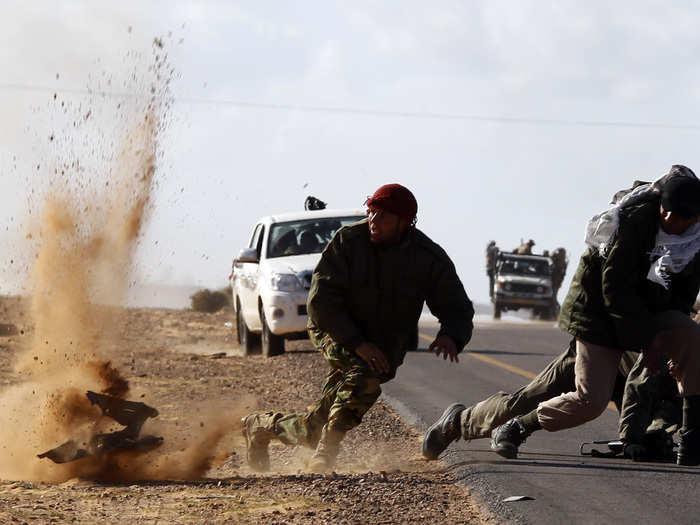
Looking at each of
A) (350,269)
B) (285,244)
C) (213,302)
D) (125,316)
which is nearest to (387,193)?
(350,269)

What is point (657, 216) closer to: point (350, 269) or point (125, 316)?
point (350, 269)

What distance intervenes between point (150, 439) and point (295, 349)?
11572 mm

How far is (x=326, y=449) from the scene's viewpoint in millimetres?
7285

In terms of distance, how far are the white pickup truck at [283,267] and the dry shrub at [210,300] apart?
2596 cm

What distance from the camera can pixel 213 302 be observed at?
44469 mm

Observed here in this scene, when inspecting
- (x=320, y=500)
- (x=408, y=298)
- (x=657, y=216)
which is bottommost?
(x=320, y=500)

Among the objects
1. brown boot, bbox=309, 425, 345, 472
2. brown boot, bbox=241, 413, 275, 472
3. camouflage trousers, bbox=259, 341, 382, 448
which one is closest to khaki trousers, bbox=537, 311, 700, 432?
camouflage trousers, bbox=259, 341, 382, 448

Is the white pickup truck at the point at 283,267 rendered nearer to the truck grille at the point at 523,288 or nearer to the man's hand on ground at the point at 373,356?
the man's hand on ground at the point at 373,356

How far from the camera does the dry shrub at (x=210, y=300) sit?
145ft

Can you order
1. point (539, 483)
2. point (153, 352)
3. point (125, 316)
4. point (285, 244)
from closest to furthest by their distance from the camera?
point (539, 483), point (285, 244), point (153, 352), point (125, 316)

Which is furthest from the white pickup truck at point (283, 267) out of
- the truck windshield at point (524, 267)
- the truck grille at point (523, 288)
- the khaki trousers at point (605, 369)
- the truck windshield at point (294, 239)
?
the truck windshield at point (524, 267)

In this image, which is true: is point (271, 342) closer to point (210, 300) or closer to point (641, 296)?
point (641, 296)

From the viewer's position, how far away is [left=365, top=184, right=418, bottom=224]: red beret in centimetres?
679

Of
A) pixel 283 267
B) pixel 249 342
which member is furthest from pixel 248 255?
pixel 249 342
